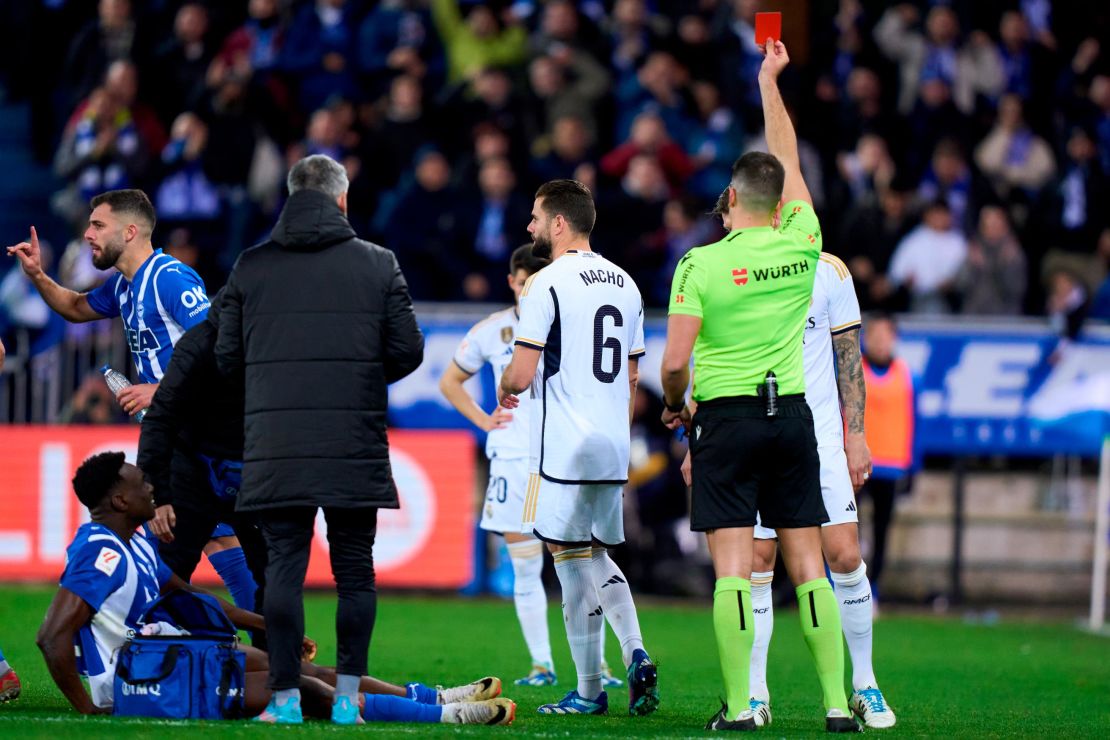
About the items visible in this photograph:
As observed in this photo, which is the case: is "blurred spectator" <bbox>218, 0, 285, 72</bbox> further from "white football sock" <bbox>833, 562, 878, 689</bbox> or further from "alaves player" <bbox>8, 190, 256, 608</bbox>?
"white football sock" <bbox>833, 562, 878, 689</bbox>

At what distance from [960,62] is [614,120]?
14.1 ft

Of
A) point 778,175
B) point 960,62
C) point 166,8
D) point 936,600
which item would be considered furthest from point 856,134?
point 778,175

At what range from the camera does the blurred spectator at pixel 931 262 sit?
17641 millimetres

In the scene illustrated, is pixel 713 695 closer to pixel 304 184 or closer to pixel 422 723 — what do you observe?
pixel 422 723

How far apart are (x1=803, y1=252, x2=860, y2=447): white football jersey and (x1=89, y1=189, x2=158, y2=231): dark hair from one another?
3.50m

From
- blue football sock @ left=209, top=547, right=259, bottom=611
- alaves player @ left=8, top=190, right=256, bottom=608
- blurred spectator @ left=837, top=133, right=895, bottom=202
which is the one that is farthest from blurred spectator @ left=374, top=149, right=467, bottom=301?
alaves player @ left=8, top=190, right=256, bottom=608

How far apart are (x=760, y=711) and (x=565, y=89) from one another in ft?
39.9

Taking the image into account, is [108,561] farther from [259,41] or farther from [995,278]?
[259,41]

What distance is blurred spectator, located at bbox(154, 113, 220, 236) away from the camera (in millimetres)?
18484

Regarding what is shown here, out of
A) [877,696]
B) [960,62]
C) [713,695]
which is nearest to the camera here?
[877,696]

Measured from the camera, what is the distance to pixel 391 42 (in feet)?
67.1

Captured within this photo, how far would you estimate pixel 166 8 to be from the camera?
2098 cm

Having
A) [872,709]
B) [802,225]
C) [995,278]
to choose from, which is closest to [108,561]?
[802,225]

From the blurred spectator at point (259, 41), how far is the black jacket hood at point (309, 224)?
42.2ft
